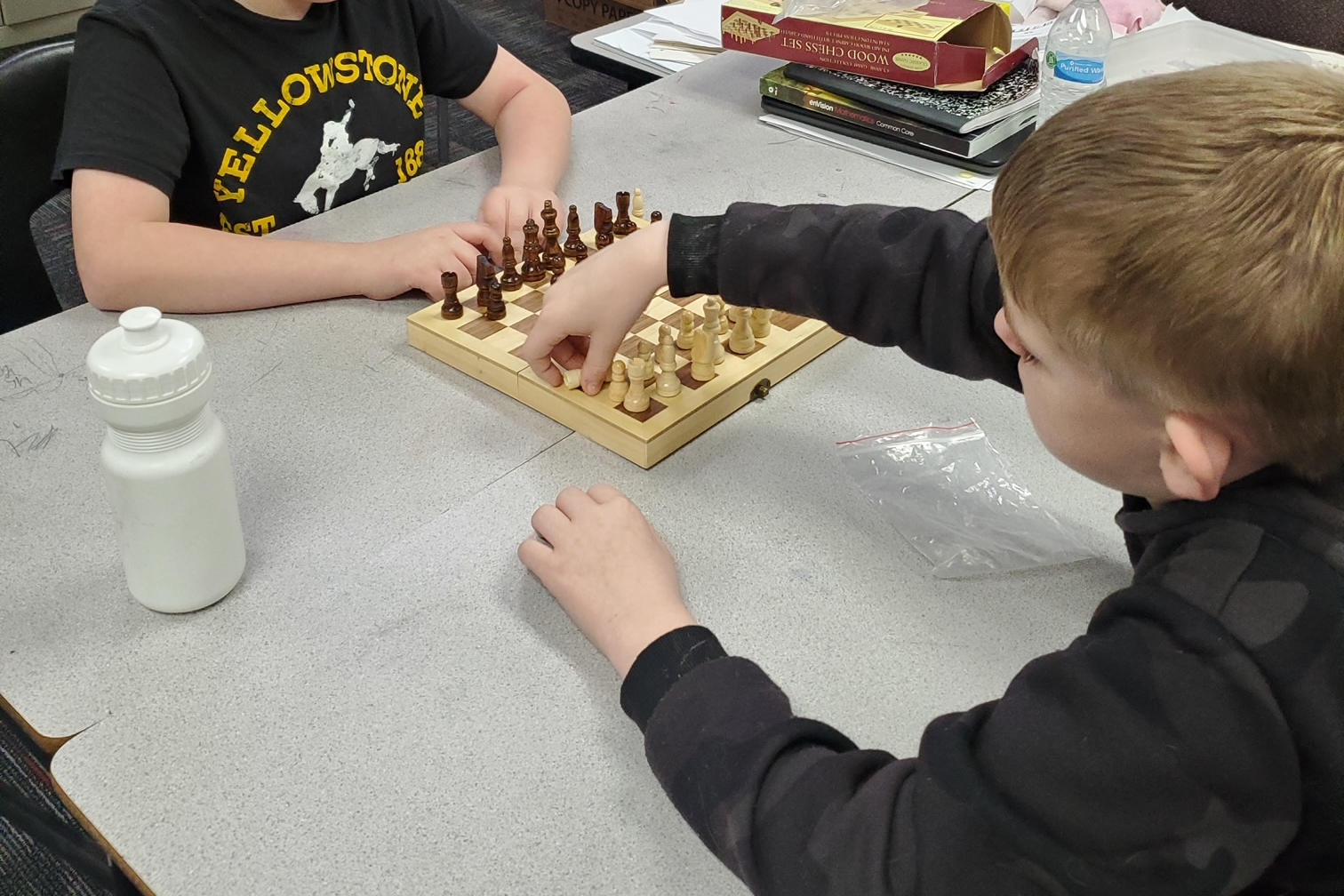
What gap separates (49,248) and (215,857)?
2.42 metres

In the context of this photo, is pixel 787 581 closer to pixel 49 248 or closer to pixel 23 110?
pixel 23 110

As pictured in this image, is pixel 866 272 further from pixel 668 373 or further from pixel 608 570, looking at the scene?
pixel 608 570

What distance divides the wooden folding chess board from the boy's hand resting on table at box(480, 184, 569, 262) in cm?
15

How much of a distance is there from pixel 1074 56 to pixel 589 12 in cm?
269

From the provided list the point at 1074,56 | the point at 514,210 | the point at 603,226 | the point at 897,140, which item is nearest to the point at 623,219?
the point at 603,226

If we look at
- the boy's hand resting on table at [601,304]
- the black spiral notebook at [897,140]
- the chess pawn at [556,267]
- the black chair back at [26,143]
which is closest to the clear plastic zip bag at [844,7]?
the black spiral notebook at [897,140]

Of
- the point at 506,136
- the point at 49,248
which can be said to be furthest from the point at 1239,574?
the point at 49,248

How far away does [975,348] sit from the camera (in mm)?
856

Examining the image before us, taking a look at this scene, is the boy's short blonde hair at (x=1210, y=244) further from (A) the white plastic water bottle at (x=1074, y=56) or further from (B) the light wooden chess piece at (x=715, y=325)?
(A) the white plastic water bottle at (x=1074, y=56)

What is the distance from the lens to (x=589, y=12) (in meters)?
3.73

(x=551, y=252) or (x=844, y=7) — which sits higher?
(x=844, y=7)

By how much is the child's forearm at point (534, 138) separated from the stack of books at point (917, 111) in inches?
12.0

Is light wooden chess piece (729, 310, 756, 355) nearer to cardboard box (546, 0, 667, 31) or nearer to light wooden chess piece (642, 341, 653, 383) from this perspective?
light wooden chess piece (642, 341, 653, 383)

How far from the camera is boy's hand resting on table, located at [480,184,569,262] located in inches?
46.3
